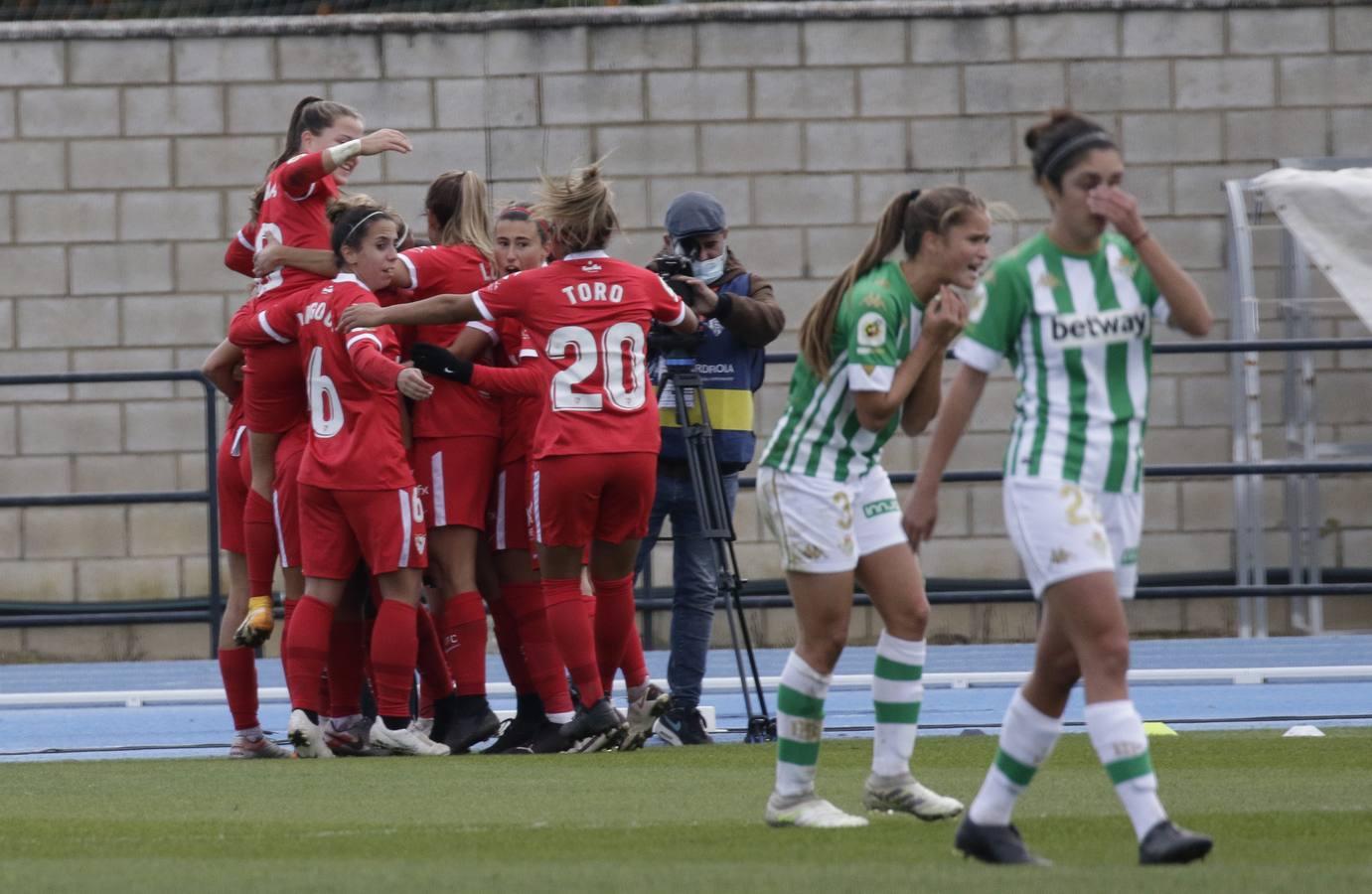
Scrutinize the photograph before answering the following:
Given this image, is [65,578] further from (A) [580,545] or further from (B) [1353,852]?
(B) [1353,852]

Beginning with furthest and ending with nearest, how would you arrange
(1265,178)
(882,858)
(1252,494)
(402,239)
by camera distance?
(1252,494) → (1265,178) → (402,239) → (882,858)

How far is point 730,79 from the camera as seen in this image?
37.2 ft

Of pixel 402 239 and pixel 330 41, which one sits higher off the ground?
pixel 330 41

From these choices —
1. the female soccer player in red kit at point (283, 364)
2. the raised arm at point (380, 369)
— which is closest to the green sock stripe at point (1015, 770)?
the raised arm at point (380, 369)

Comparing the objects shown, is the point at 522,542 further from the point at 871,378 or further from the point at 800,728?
the point at 871,378

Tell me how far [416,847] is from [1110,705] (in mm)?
1552

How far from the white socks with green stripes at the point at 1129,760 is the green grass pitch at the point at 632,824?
127 millimetres

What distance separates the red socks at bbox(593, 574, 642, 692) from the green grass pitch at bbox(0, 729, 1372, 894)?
0.44m

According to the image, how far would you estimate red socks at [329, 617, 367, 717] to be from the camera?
7.11 metres

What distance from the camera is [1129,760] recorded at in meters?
4.03

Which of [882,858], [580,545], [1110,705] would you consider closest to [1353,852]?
[1110,705]

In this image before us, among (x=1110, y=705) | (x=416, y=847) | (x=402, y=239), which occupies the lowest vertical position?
(x=416, y=847)

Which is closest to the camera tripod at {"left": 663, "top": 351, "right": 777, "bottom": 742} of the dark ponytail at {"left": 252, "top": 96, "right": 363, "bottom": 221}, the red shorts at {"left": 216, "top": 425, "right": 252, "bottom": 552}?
the dark ponytail at {"left": 252, "top": 96, "right": 363, "bottom": 221}

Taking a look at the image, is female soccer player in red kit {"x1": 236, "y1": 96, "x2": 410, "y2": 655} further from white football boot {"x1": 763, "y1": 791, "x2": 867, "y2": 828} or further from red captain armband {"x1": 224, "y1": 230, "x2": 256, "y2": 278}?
white football boot {"x1": 763, "y1": 791, "x2": 867, "y2": 828}
